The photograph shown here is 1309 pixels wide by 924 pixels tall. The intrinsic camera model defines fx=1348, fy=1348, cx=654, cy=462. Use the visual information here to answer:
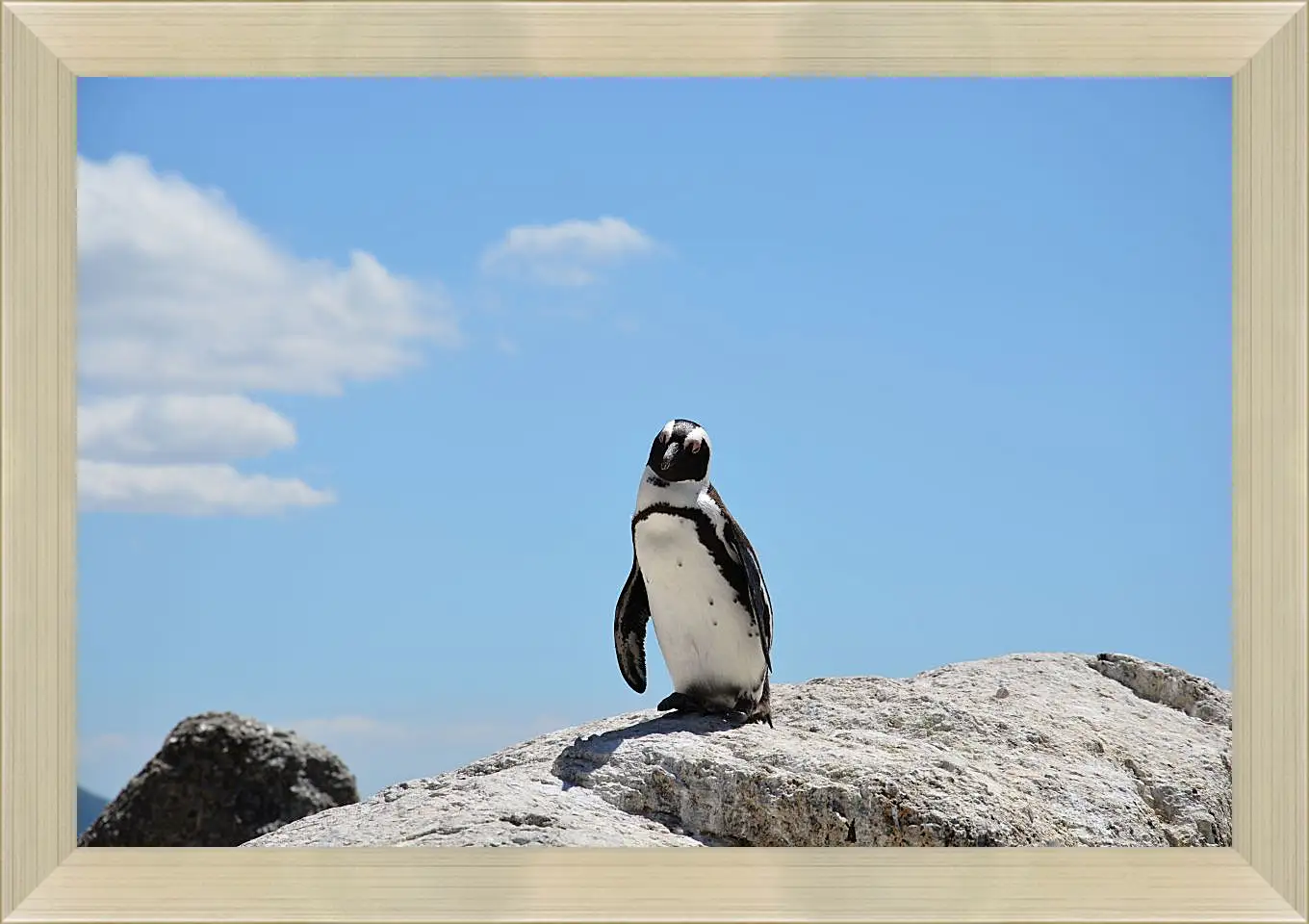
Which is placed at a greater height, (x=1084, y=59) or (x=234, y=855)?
(x=1084, y=59)

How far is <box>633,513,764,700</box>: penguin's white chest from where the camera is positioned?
4484 mm

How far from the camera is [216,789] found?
8.23 metres

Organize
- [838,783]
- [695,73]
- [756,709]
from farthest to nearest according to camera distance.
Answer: [756,709]
[838,783]
[695,73]

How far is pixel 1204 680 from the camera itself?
18.3ft

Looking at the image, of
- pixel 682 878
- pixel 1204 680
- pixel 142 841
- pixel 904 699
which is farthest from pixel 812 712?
pixel 142 841

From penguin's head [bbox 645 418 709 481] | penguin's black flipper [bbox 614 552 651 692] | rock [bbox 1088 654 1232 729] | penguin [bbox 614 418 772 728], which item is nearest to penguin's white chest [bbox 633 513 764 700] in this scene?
penguin [bbox 614 418 772 728]

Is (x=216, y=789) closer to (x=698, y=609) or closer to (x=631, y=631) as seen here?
(x=631, y=631)

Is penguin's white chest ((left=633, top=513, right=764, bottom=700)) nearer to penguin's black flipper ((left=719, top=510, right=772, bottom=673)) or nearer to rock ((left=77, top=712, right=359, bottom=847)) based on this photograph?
penguin's black flipper ((left=719, top=510, right=772, bottom=673))

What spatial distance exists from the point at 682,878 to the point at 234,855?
1.19 m

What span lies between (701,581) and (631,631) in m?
0.54

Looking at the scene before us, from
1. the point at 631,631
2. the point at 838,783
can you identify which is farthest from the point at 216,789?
the point at 838,783

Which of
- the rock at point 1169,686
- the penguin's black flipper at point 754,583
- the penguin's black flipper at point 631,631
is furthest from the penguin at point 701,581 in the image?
the rock at point 1169,686

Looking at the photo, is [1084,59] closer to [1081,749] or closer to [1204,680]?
[1081,749]

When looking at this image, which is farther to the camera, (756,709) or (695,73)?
(756,709)
